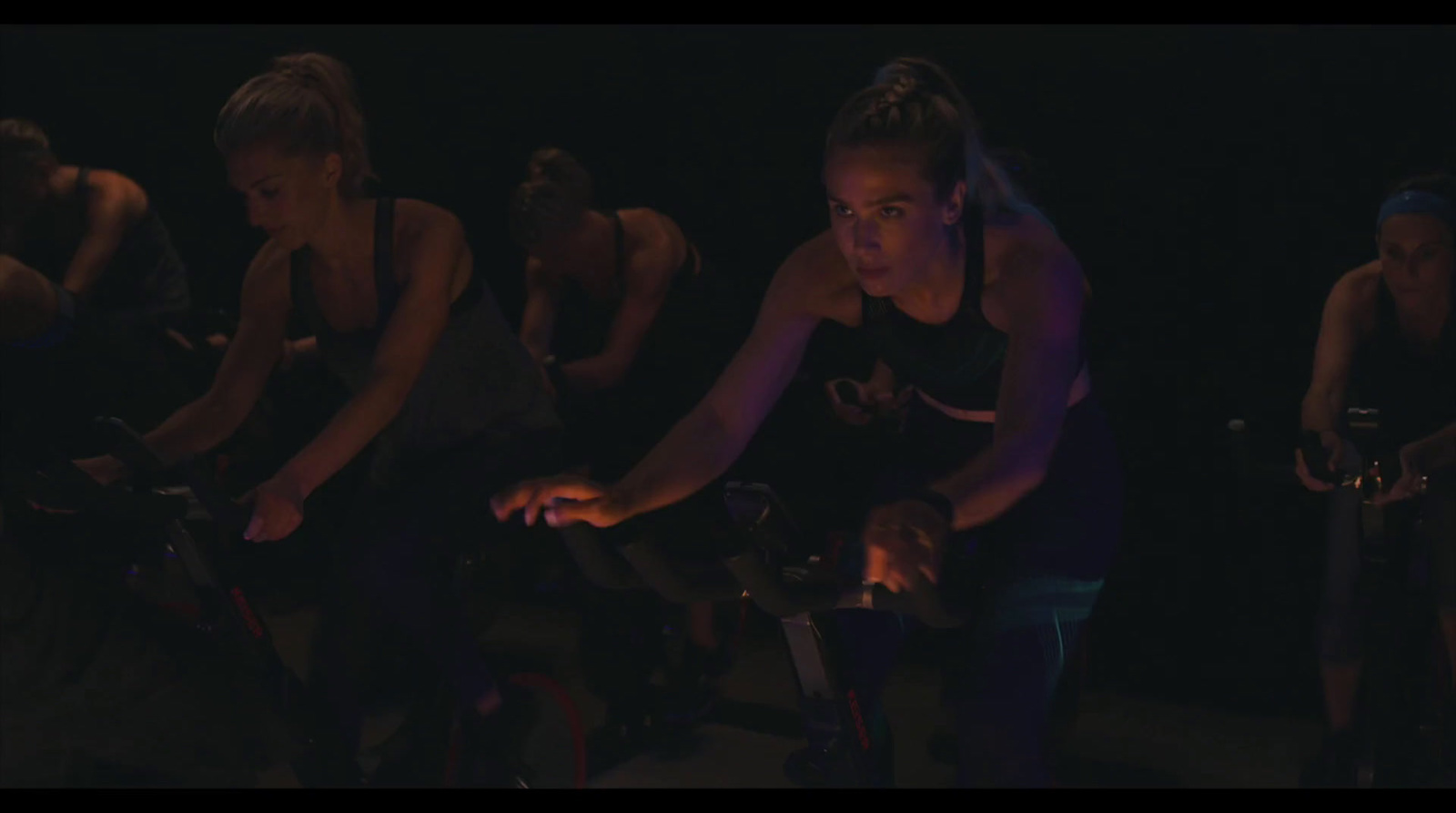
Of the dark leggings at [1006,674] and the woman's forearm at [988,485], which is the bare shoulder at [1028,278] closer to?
the woman's forearm at [988,485]

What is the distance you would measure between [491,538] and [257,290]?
688 millimetres

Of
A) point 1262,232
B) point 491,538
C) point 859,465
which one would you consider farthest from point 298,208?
point 1262,232

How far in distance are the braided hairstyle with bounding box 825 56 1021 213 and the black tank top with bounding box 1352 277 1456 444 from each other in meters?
1.16

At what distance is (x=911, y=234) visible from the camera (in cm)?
256

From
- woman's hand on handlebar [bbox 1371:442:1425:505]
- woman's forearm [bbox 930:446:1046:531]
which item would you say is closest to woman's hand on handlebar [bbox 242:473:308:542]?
woman's forearm [bbox 930:446:1046:531]

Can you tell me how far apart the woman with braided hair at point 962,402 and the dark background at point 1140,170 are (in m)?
1.10

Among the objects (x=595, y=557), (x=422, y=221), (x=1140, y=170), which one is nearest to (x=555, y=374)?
(x=422, y=221)

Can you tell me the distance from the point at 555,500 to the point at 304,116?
109cm

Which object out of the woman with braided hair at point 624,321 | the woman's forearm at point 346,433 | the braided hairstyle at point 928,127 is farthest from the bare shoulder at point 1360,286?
the woman's forearm at point 346,433

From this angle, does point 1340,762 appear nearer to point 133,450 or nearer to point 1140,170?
point 1140,170

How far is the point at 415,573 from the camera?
312 cm

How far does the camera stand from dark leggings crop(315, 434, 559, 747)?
3.11 m

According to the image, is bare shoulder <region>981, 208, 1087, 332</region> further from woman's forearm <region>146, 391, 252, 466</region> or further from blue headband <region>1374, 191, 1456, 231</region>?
woman's forearm <region>146, 391, 252, 466</region>

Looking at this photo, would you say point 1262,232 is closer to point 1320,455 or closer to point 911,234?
point 1320,455
